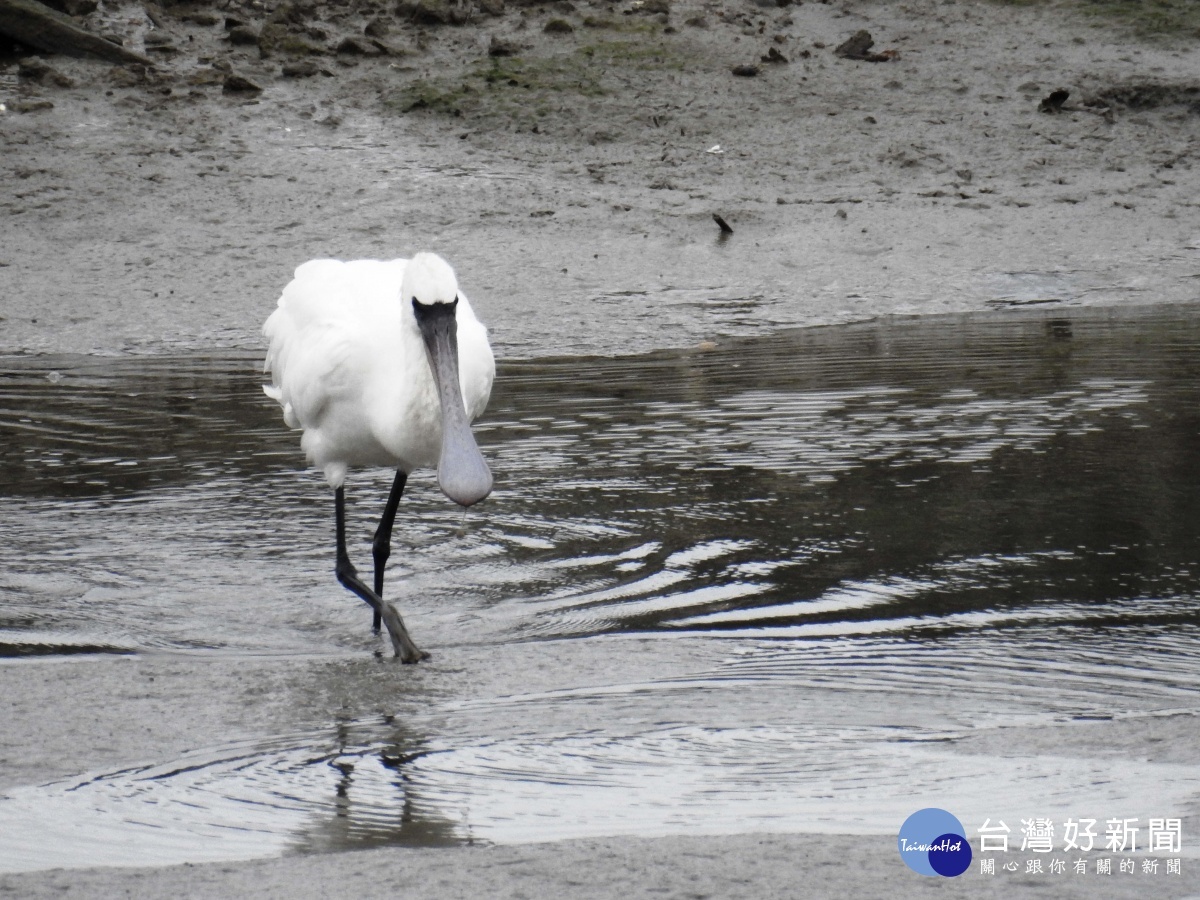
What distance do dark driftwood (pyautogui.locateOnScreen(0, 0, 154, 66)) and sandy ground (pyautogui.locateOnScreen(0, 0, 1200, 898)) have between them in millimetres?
181

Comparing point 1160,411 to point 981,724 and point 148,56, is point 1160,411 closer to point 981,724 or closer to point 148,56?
point 981,724

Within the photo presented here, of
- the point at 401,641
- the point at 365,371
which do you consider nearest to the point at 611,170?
the point at 365,371

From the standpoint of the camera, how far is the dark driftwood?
16.3 meters

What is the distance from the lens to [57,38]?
16266 millimetres

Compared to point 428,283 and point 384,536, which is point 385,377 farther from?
point 384,536

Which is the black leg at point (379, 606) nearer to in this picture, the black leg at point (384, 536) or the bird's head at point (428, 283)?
the black leg at point (384, 536)

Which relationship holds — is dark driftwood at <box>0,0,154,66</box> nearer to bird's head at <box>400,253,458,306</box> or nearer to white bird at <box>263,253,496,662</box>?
white bird at <box>263,253,496,662</box>

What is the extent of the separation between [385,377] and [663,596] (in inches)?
40.9

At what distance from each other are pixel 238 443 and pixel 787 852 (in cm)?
533

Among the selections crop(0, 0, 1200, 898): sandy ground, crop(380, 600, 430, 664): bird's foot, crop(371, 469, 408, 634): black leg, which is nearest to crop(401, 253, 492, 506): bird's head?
crop(380, 600, 430, 664): bird's foot

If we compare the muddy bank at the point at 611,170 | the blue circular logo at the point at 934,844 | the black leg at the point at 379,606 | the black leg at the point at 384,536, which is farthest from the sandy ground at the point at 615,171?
the blue circular logo at the point at 934,844

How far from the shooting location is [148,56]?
54.4 feet

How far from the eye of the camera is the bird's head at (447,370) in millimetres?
4824

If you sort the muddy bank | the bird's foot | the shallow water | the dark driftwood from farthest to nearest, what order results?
the dark driftwood → the muddy bank → the bird's foot → the shallow water
